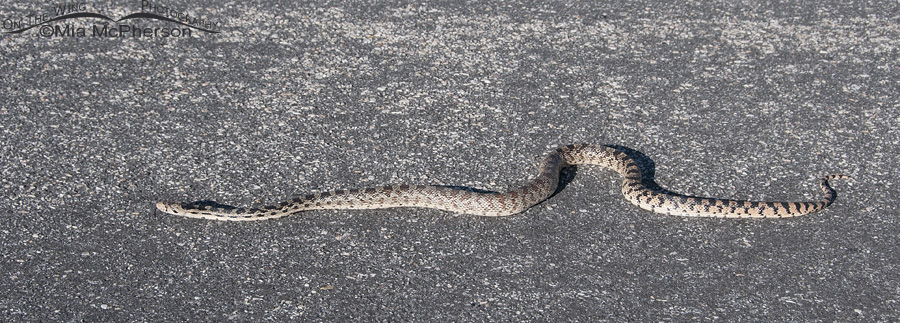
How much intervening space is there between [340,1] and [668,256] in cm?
655

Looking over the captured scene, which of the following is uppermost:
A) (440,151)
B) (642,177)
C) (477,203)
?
(642,177)

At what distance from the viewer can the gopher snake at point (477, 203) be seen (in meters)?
7.24

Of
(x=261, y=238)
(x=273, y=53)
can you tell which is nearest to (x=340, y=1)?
(x=273, y=53)

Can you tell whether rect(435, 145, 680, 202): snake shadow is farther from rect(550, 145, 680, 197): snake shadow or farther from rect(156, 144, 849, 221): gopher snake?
rect(156, 144, 849, 221): gopher snake

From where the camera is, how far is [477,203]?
7.40m

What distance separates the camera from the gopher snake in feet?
23.8

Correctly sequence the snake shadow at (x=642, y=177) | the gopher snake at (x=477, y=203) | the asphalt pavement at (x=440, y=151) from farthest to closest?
the snake shadow at (x=642, y=177) < the gopher snake at (x=477, y=203) < the asphalt pavement at (x=440, y=151)

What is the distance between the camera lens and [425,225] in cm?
724

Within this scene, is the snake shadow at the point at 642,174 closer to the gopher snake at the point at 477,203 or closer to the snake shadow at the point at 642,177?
the snake shadow at the point at 642,177

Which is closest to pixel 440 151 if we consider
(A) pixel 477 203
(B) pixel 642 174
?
(A) pixel 477 203

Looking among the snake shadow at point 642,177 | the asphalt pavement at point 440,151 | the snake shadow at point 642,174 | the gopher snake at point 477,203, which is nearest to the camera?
the asphalt pavement at point 440,151

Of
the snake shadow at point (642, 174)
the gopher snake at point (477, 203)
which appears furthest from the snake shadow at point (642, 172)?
the gopher snake at point (477, 203)

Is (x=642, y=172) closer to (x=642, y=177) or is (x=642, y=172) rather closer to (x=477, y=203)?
(x=642, y=177)

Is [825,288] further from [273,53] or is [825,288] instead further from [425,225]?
[273,53]
